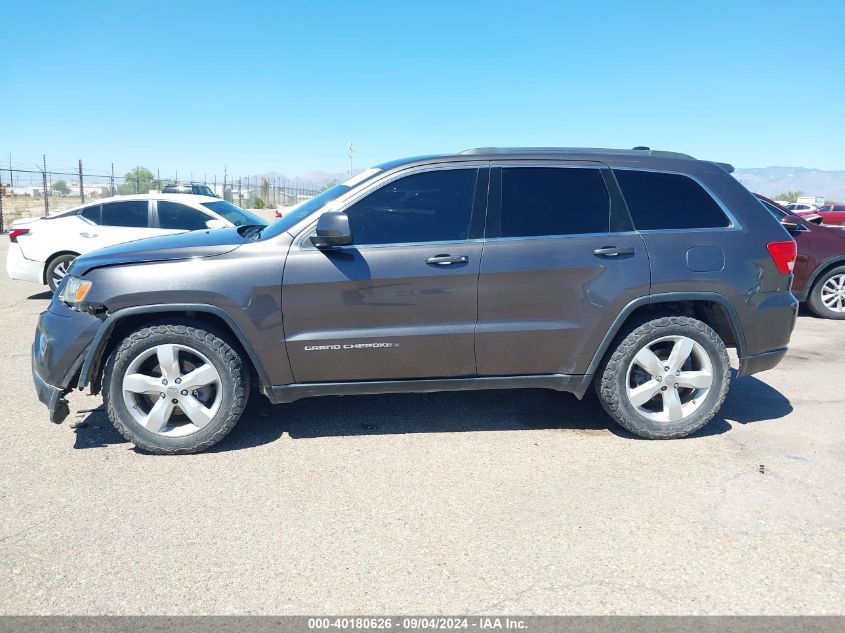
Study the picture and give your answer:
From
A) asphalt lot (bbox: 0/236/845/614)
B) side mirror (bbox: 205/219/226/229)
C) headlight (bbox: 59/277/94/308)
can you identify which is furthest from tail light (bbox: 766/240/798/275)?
side mirror (bbox: 205/219/226/229)

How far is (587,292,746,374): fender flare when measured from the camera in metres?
4.19

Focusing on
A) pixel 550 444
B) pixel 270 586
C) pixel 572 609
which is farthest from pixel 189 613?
pixel 550 444

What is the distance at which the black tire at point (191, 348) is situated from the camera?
13.0ft

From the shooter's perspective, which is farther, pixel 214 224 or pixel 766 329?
pixel 214 224

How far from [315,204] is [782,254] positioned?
3.13 m

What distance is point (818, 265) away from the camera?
28.3 ft

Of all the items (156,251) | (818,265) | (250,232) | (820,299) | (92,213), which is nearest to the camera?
(156,251)

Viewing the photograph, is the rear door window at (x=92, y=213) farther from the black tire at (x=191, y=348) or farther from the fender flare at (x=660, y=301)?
the fender flare at (x=660, y=301)

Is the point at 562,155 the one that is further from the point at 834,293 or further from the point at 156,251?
the point at 834,293

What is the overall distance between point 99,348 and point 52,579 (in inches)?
60.4

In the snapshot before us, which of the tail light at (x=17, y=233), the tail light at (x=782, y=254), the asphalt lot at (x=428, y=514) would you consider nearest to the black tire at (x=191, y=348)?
the asphalt lot at (x=428, y=514)

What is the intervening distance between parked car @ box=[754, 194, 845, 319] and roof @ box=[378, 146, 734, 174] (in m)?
4.89

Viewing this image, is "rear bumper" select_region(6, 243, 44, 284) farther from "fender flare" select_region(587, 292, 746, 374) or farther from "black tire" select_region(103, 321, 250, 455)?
"fender flare" select_region(587, 292, 746, 374)

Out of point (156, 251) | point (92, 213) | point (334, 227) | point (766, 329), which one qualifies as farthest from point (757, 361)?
point (92, 213)
